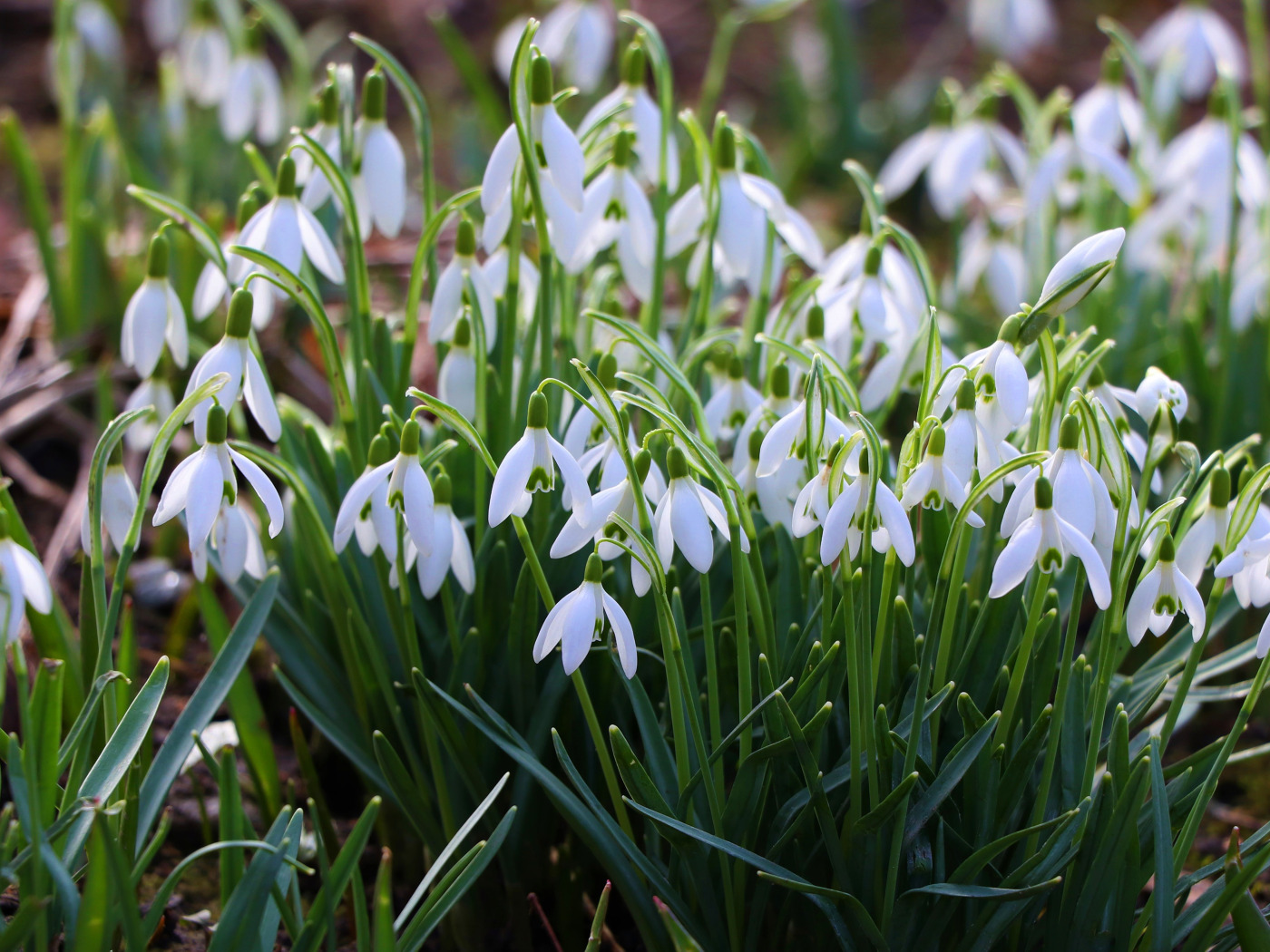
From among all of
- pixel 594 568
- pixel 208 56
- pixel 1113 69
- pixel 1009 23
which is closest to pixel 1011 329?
pixel 594 568

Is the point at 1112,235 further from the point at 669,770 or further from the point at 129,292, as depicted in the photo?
the point at 129,292

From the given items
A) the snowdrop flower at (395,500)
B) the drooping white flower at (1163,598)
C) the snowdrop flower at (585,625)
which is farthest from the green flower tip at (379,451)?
the drooping white flower at (1163,598)

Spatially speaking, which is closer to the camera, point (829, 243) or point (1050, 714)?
point (1050, 714)

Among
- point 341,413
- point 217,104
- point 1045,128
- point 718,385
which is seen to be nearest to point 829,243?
point 1045,128

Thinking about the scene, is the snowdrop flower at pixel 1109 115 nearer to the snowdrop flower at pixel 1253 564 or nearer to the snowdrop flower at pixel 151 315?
the snowdrop flower at pixel 1253 564

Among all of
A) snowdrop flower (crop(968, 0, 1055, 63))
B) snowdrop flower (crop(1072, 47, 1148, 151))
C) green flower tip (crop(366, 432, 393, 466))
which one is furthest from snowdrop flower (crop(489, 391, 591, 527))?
snowdrop flower (crop(968, 0, 1055, 63))

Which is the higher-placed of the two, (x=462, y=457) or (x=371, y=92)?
(x=371, y=92)

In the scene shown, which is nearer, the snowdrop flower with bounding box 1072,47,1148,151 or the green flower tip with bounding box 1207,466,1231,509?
the green flower tip with bounding box 1207,466,1231,509

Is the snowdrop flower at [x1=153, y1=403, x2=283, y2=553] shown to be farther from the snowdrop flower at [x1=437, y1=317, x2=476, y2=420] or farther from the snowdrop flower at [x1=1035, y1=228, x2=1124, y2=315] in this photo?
the snowdrop flower at [x1=1035, y1=228, x2=1124, y2=315]
